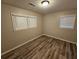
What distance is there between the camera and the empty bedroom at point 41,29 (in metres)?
2.68

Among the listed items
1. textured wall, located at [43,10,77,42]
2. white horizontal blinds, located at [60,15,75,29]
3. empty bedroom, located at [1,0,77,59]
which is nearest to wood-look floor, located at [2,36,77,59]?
empty bedroom, located at [1,0,77,59]

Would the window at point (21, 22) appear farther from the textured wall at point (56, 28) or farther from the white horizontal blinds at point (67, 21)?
the white horizontal blinds at point (67, 21)

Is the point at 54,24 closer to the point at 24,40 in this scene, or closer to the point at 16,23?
the point at 24,40

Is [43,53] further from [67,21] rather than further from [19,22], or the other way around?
[67,21]

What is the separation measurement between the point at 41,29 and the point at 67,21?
2414mm

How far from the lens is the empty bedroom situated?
2678 mm

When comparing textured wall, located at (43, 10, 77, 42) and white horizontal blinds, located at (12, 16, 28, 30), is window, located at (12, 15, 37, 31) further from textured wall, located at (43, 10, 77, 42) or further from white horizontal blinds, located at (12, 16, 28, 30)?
textured wall, located at (43, 10, 77, 42)

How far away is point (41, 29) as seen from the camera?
6023mm

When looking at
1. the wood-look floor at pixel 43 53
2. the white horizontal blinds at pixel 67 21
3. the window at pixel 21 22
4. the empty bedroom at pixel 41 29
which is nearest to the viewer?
the wood-look floor at pixel 43 53

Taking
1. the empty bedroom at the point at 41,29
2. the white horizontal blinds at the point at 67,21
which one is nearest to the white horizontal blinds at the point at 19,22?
the empty bedroom at the point at 41,29

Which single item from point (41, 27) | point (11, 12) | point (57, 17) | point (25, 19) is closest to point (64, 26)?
point (57, 17)

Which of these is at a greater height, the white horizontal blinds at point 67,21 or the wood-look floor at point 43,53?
the white horizontal blinds at point 67,21

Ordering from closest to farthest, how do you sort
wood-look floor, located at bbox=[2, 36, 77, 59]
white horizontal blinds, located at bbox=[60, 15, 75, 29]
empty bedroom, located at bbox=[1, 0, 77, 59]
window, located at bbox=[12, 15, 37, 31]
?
wood-look floor, located at bbox=[2, 36, 77, 59], empty bedroom, located at bbox=[1, 0, 77, 59], window, located at bbox=[12, 15, 37, 31], white horizontal blinds, located at bbox=[60, 15, 75, 29]

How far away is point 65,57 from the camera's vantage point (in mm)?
2512
